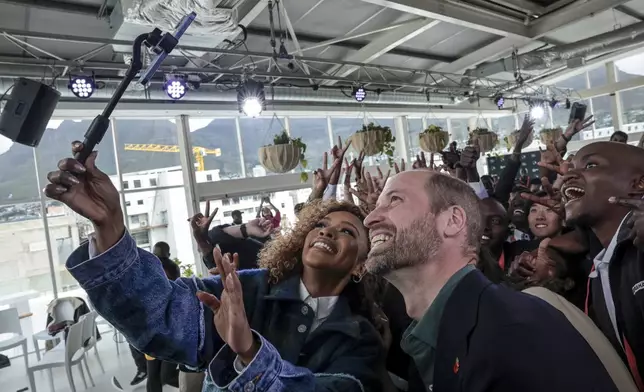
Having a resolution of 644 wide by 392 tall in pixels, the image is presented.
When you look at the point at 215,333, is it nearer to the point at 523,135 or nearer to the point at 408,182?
the point at 408,182

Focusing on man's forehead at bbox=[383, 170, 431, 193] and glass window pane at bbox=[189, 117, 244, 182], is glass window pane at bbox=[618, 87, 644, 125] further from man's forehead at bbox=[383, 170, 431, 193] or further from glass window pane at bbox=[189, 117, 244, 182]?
man's forehead at bbox=[383, 170, 431, 193]

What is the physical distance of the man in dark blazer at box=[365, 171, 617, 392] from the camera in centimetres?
78

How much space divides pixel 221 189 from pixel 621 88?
10035 millimetres

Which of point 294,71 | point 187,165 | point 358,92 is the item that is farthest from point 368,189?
point 187,165

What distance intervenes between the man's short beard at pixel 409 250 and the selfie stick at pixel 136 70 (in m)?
0.73

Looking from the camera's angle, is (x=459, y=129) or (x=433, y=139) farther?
(x=459, y=129)

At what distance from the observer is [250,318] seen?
4.07 feet

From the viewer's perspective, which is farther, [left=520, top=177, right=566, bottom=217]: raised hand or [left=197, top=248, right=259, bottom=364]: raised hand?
[left=520, top=177, right=566, bottom=217]: raised hand

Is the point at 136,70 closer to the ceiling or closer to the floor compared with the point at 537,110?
closer to the floor

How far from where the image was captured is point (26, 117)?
93.7 inches

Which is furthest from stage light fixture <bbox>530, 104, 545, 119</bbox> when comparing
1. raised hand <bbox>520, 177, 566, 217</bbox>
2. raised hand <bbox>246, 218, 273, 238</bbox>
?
raised hand <bbox>246, 218, 273, 238</bbox>

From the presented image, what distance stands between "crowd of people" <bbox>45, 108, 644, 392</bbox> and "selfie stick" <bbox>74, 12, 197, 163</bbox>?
0.27 ft

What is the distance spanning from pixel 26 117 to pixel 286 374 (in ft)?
7.31

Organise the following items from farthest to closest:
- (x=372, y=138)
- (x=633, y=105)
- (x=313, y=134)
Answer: (x=633, y=105), (x=313, y=134), (x=372, y=138)
